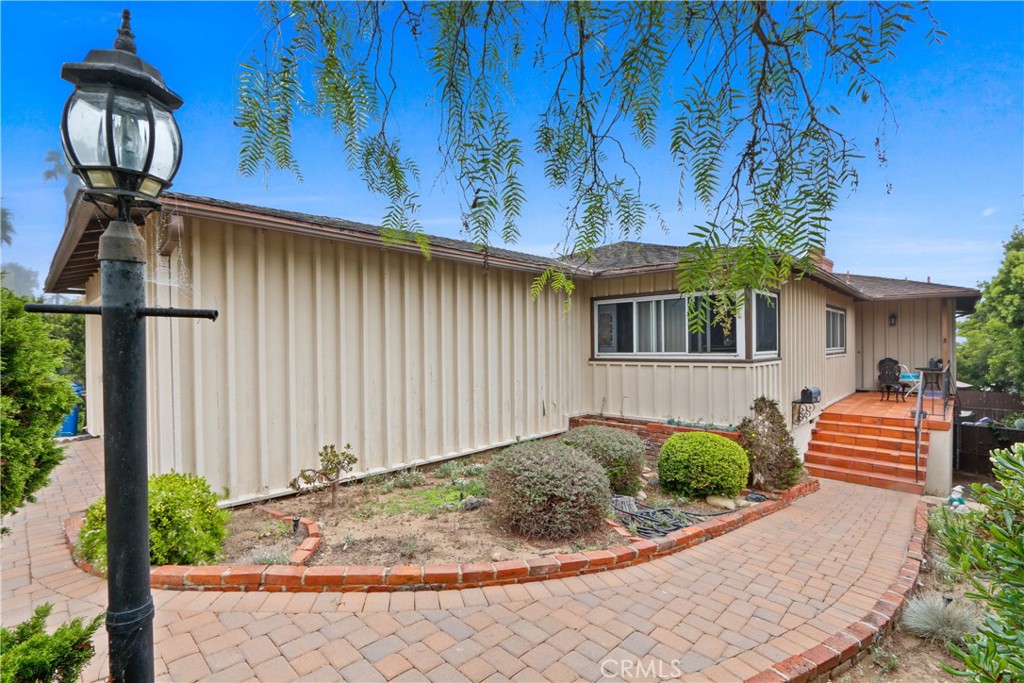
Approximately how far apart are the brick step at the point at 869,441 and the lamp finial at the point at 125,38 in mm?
10409

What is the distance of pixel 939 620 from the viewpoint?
3162 millimetres

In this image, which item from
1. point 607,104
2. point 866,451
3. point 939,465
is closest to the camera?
point 607,104

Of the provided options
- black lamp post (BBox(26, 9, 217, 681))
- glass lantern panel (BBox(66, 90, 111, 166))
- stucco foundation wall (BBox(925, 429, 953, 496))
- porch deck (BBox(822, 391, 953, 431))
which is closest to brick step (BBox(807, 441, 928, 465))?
stucco foundation wall (BBox(925, 429, 953, 496))

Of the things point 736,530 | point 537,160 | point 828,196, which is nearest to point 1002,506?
point 828,196

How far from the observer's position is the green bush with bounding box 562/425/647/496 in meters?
5.43

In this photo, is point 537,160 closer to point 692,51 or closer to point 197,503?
point 692,51

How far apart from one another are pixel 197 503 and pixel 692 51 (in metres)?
4.50

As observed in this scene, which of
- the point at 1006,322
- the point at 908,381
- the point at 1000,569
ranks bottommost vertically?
the point at 908,381

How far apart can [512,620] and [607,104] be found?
309cm

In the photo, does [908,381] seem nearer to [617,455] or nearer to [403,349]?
[617,455]

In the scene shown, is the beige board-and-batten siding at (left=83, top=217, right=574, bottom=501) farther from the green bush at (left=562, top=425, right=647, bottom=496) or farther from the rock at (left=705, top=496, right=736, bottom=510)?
the rock at (left=705, top=496, right=736, bottom=510)

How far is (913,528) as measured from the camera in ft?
17.2

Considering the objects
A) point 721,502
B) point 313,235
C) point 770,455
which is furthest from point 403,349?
point 770,455

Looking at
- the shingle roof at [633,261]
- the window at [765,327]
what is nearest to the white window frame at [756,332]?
the window at [765,327]
